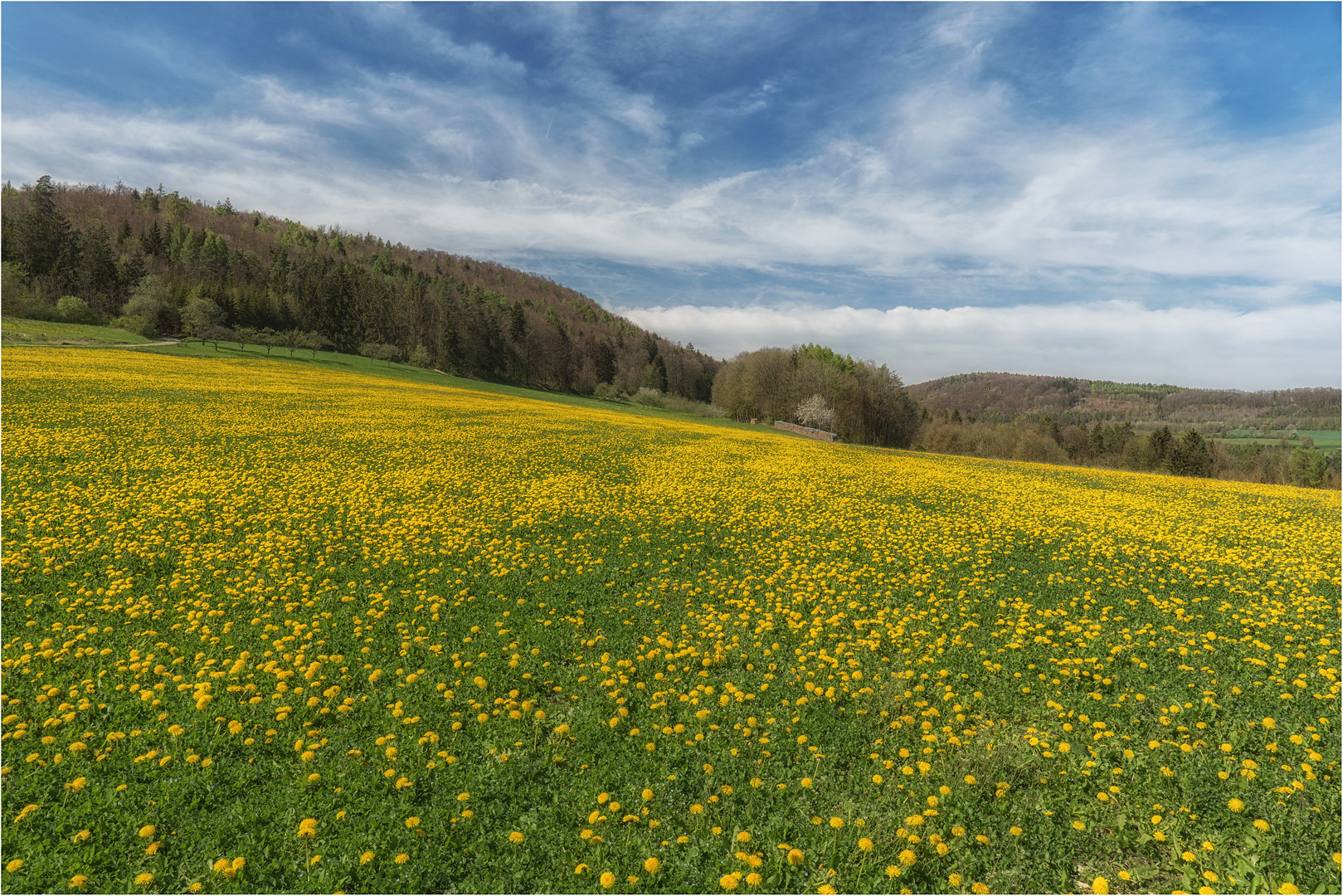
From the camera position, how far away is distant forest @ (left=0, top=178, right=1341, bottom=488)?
2761 inches

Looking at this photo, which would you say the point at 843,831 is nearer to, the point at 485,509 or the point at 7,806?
the point at 7,806

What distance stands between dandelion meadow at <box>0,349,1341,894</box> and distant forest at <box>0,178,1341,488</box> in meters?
60.6

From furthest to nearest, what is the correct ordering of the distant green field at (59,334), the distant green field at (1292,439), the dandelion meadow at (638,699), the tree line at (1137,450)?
the distant green field at (1292,439)
the tree line at (1137,450)
the distant green field at (59,334)
the dandelion meadow at (638,699)

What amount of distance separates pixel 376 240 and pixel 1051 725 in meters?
214

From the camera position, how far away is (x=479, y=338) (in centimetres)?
10450

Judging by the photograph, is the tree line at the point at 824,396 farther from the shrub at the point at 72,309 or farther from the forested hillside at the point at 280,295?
the shrub at the point at 72,309

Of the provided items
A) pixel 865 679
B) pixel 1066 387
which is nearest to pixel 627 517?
pixel 865 679

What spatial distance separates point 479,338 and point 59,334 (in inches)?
2269

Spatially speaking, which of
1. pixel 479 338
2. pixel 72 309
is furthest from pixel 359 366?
pixel 479 338

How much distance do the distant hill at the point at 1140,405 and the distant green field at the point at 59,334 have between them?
110 m

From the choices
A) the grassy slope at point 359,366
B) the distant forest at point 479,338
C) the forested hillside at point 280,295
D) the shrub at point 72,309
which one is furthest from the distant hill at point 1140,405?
the shrub at point 72,309

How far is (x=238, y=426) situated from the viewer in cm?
2394

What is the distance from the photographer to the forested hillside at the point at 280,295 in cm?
7850

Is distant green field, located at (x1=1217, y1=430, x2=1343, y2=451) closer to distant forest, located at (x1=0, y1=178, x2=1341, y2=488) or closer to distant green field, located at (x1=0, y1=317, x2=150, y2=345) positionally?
distant forest, located at (x1=0, y1=178, x2=1341, y2=488)
